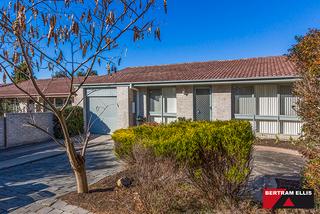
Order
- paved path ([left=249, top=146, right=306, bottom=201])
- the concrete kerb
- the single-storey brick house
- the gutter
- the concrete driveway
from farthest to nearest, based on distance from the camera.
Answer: the single-storey brick house, the gutter, the concrete kerb, paved path ([left=249, top=146, right=306, bottom=201]), the concrete driveway

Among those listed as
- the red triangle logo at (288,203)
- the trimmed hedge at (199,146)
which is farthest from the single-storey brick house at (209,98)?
the red triangle logo at (288,203)

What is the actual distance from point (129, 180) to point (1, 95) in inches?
896

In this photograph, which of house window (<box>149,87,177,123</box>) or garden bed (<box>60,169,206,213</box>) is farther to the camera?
house window (<box>149,87,177,123</box>)

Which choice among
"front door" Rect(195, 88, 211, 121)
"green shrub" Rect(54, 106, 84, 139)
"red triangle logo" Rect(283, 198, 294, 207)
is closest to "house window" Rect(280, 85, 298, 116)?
"front door" Rect(195, 88, 211, 121)

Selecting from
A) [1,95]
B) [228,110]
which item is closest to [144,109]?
[228,110]

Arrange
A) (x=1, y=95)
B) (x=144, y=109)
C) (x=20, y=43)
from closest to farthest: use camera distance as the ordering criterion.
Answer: (x=20, y=43) < (x=144, y=109) < (x=1, y=95)

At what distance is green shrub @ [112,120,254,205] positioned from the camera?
16.0 feet

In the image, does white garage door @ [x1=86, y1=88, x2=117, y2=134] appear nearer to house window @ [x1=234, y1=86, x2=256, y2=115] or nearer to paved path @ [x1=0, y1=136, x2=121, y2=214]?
paved path @ [x1=0, y1=136, x2=121, y2=214]

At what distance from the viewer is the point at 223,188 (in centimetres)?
490

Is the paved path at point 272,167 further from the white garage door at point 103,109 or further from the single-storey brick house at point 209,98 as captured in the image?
the white garage door at point 103,109

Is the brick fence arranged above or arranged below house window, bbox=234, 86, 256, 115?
below

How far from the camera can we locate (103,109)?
18.0m

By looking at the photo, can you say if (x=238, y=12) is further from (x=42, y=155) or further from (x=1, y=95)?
(x=1, y=95)

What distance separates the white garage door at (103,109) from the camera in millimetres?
17781
